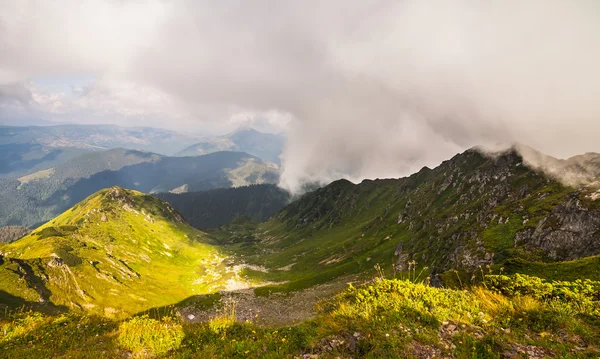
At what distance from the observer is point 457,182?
581ft

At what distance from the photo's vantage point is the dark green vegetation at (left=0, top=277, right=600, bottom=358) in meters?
11.2

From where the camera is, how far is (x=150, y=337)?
15953 mm

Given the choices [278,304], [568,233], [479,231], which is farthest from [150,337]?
[278,304]

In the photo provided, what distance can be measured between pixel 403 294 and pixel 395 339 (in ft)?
16.0

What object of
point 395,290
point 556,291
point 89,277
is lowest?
point 89,277

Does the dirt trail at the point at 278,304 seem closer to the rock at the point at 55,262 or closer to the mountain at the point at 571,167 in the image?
the rock at the point at 55,262

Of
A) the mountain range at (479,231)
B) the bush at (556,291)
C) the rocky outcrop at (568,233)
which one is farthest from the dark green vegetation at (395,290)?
the mountain range at (479,231)

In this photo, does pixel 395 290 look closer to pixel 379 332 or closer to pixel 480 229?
pixel 379 332

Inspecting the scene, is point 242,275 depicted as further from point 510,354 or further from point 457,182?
point 510,354

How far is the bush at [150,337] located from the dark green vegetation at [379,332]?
0.18 ft

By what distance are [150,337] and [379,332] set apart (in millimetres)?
12880

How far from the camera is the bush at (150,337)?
15.2m

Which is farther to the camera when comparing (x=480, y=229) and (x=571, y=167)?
(x=571, y=167)

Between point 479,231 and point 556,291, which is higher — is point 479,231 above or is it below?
above
